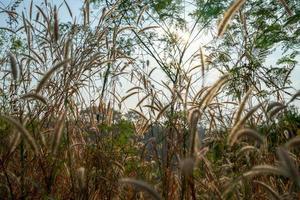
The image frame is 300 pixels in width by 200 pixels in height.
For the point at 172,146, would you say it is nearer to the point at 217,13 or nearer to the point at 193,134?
the point at 193,134

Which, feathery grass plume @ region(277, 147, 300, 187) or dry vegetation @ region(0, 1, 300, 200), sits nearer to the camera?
feathery grass plume @ region(277, 147, 300, 187)

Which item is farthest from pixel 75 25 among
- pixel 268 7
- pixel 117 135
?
pixel 268 7

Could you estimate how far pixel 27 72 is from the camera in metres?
3.61

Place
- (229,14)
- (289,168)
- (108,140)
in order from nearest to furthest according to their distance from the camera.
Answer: (289,168)
(229,14)
(108,140)

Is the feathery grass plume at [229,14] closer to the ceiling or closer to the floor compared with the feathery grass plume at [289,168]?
closer to the ceiling

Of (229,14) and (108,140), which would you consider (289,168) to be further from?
(108,140)

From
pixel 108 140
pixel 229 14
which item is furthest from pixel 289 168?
pixel 108 140

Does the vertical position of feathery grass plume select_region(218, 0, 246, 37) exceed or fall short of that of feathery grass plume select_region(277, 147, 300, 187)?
it exceeds it

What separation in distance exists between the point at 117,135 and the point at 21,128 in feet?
5.39

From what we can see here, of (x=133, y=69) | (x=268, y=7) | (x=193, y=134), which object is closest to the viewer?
(x=193, y=134)

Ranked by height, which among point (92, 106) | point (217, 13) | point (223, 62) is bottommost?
point (92, 106)

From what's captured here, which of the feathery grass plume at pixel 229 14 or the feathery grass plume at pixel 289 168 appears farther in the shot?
the feathery grass plume at pixel 229 14

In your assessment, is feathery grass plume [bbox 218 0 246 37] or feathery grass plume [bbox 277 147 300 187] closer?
feathery grass plume [bbox 277 147 300 187]

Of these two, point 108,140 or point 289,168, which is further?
point 108,140
